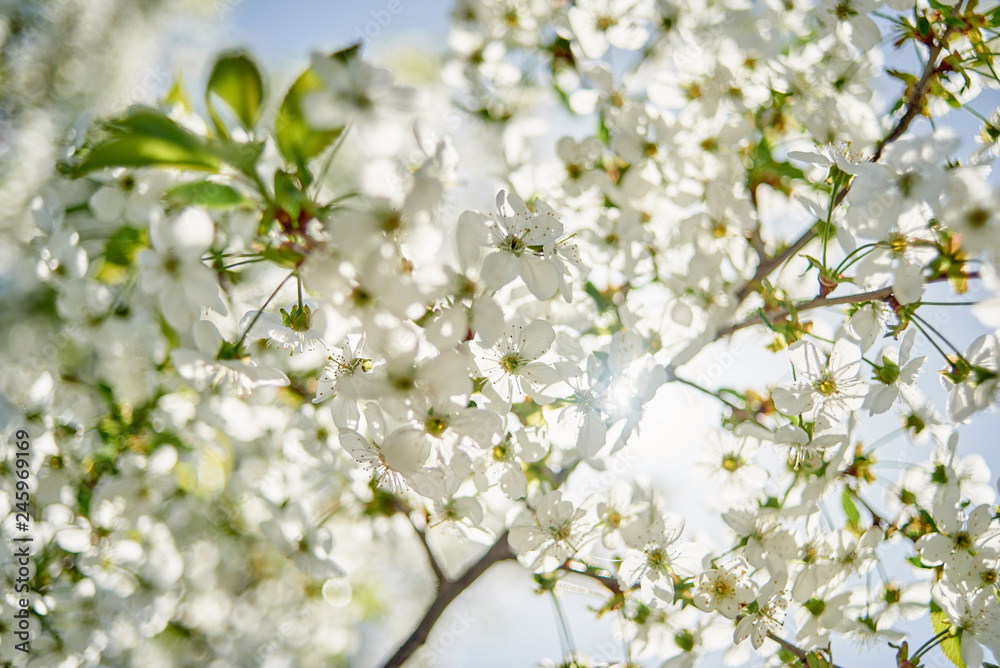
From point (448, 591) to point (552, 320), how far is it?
673 millimetres

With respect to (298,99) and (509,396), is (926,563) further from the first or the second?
(298,99)

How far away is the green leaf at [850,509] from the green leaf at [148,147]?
4.19ft

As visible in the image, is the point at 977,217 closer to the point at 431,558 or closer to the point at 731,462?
the point at 731,462

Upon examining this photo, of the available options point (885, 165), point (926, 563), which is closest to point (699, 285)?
point (885, 165)

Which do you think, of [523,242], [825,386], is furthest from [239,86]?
[825,386]

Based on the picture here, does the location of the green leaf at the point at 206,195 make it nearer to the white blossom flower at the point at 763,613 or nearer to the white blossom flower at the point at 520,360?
the white blossom flower at the point at 520,360

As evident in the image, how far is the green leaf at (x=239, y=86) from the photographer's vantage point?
604 millimetres

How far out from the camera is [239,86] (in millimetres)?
619

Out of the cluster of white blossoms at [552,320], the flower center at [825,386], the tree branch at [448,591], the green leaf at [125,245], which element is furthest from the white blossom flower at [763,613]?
the green leaf at [125,245]

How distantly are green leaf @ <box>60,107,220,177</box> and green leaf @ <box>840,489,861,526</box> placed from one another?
128 centimetres

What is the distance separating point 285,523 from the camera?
1397mm

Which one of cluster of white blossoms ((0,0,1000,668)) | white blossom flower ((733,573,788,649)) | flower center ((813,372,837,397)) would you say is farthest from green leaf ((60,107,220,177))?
white blossom flower ((733,573,788,649))

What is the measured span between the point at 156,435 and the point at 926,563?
1830 millimetres
